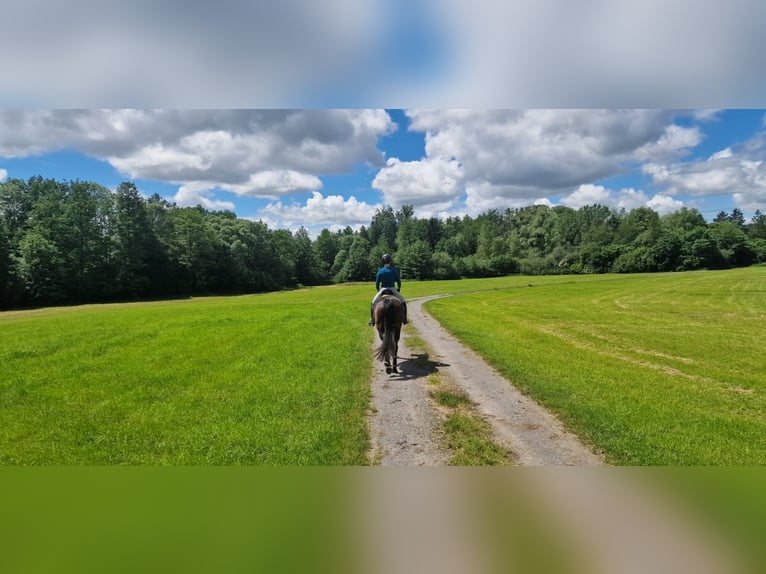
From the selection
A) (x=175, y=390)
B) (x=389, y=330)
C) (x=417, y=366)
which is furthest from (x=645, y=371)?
(x=175, y=390)

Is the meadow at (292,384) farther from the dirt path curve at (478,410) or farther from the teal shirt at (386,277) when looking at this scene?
the teal shirt at (386,277)

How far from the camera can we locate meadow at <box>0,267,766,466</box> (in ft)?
18.5

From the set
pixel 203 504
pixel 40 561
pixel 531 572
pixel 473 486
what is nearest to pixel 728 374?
pixel 473 486

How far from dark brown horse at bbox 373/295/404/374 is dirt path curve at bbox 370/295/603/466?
1.66ft

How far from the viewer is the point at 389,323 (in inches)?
382

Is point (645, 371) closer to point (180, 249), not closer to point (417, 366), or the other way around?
point (417, 366)

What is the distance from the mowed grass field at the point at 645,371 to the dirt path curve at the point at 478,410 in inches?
14.6

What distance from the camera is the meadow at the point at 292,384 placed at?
18.5ft

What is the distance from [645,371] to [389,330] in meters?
6.74

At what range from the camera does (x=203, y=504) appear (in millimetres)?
4367

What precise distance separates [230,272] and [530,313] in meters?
17.1

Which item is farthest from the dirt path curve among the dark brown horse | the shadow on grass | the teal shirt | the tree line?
the tree line

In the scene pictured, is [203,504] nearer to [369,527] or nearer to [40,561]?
[40,561]

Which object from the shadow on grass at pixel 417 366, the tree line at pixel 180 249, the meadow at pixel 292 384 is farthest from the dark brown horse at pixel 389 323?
the tree line at pixel 180 249
